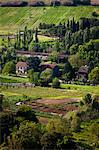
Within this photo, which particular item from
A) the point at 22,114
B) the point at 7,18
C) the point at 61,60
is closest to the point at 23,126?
the point at 22,114

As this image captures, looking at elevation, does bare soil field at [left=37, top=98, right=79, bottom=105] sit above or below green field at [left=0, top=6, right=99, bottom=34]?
below

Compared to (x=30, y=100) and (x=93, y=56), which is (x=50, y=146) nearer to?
(x=30, y=100)

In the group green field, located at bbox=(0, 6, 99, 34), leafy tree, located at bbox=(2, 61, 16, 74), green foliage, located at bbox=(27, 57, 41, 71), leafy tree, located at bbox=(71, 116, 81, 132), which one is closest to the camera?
leafy tree, located at bbox=(71, 116, 81, 132)

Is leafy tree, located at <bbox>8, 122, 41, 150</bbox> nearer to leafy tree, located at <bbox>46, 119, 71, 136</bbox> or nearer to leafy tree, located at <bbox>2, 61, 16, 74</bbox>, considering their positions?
leafy tree, located at <bbox>46, 119, 71, 136</bbox>

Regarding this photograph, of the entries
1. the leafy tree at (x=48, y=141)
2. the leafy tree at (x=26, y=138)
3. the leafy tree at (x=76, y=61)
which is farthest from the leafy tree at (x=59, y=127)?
the leafy tree at (x=76, y=61)

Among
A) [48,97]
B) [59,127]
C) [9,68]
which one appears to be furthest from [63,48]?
[59,127]

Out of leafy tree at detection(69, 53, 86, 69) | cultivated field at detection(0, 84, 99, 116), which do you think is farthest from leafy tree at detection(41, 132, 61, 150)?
leafy tree at detection(69, 53, 86, 69)

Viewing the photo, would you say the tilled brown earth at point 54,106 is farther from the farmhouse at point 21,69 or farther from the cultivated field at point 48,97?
the farmhouse at point 21,69

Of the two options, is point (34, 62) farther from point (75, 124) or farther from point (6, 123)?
point (6, 123)

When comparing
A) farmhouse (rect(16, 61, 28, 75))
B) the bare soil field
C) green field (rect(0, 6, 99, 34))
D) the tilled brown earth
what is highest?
green field (rect(0, 6, 99, 34))
